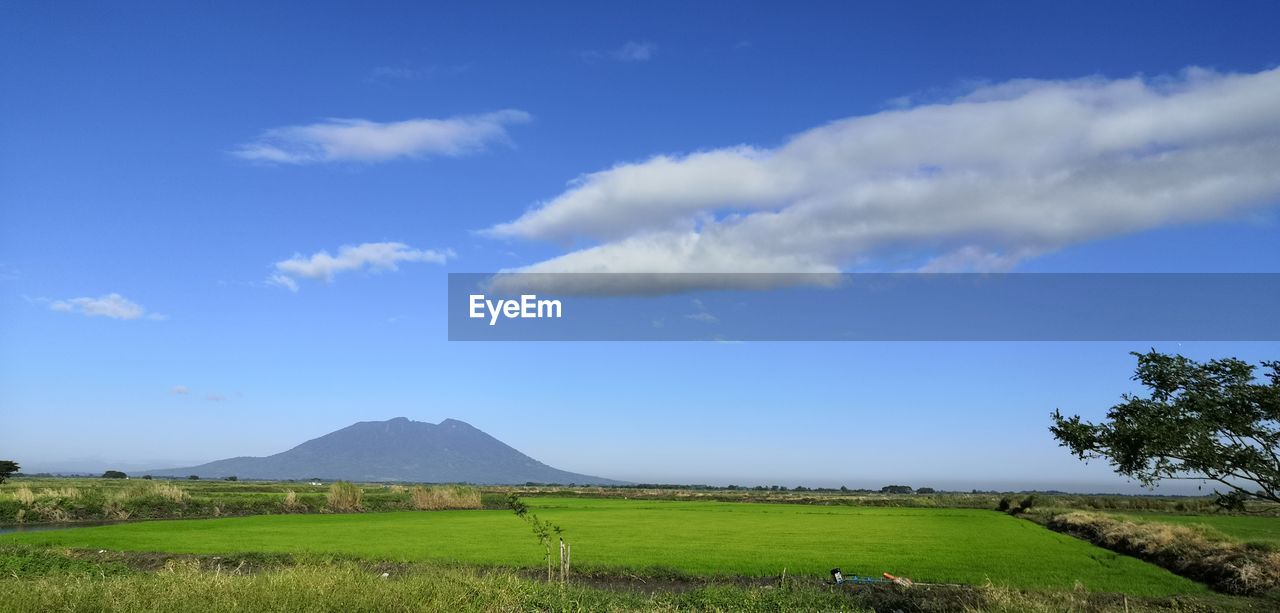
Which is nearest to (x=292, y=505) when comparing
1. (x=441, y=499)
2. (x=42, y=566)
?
(x=441, y=499)

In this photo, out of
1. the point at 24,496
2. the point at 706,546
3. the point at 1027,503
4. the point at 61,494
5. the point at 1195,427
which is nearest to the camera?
the point at 1195,427

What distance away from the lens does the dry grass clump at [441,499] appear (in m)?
64.5

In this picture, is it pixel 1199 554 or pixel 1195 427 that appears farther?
pixel 1199 554

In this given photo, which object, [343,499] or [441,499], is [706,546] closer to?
[343,499]

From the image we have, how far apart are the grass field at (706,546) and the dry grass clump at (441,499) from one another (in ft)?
60.1

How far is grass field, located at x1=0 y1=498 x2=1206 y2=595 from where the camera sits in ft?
78.8

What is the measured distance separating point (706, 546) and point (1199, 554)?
16.7 meters

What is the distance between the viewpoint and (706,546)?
31.2 meters

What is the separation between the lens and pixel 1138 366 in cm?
1380

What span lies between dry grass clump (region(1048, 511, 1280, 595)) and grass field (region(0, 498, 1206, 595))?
3.05ft

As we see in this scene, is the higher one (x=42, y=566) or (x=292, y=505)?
(x=42, y=566)

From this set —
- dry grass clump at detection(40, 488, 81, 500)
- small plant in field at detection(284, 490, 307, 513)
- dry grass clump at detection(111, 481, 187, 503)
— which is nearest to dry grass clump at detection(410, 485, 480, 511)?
small plant in field at detection(284, 490, 307, 513)

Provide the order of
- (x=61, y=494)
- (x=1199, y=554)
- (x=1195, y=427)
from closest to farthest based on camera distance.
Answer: (x=1195, y=427), (x=1199, y=554), (x=61, y=494)

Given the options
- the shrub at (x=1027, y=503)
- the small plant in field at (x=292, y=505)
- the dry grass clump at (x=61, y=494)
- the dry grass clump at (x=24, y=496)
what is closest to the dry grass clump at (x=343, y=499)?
the small plant in field at (x=292, y=505)
